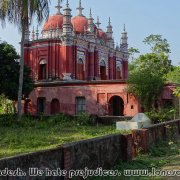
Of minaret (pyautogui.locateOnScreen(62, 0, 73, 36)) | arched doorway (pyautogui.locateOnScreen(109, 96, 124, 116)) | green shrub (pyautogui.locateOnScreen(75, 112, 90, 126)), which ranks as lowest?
green shrub (pyautogui.locateOnScreen(75, 112, 90, 126))

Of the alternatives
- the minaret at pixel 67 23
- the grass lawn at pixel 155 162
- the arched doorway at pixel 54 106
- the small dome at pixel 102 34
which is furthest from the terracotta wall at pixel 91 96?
the grass lawn at pixel 155 162

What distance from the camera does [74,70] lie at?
31.3 meters

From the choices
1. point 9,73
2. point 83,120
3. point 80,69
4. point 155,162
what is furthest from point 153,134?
point 80,69

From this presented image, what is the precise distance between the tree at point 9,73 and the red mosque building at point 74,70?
4125 mm

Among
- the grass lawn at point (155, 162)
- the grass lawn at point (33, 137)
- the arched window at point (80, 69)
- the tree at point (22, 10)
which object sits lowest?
the grass lawn at point (155, 162)

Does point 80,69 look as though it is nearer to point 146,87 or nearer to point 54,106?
point 54,106

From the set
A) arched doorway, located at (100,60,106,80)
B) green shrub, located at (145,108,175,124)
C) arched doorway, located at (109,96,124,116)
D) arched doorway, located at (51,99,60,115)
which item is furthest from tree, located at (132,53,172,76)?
green shrub, located at (145,108,175,124)

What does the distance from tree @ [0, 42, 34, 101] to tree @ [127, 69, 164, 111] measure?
25.4ft

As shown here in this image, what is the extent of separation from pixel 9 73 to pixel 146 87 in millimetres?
9640

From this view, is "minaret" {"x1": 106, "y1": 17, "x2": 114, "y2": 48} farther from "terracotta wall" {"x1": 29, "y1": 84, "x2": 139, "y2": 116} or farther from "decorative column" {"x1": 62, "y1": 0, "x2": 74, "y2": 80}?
"terracotta wall" {"x1": 29, "y1": 84, "x2": 139, "y2": 116}

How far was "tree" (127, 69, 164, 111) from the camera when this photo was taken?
976 inches

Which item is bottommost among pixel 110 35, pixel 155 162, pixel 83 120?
pixel 155 162

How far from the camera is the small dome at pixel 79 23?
3448 centimetres

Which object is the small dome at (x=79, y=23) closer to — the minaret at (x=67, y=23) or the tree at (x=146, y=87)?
the minaret at (x=67, y=23)
